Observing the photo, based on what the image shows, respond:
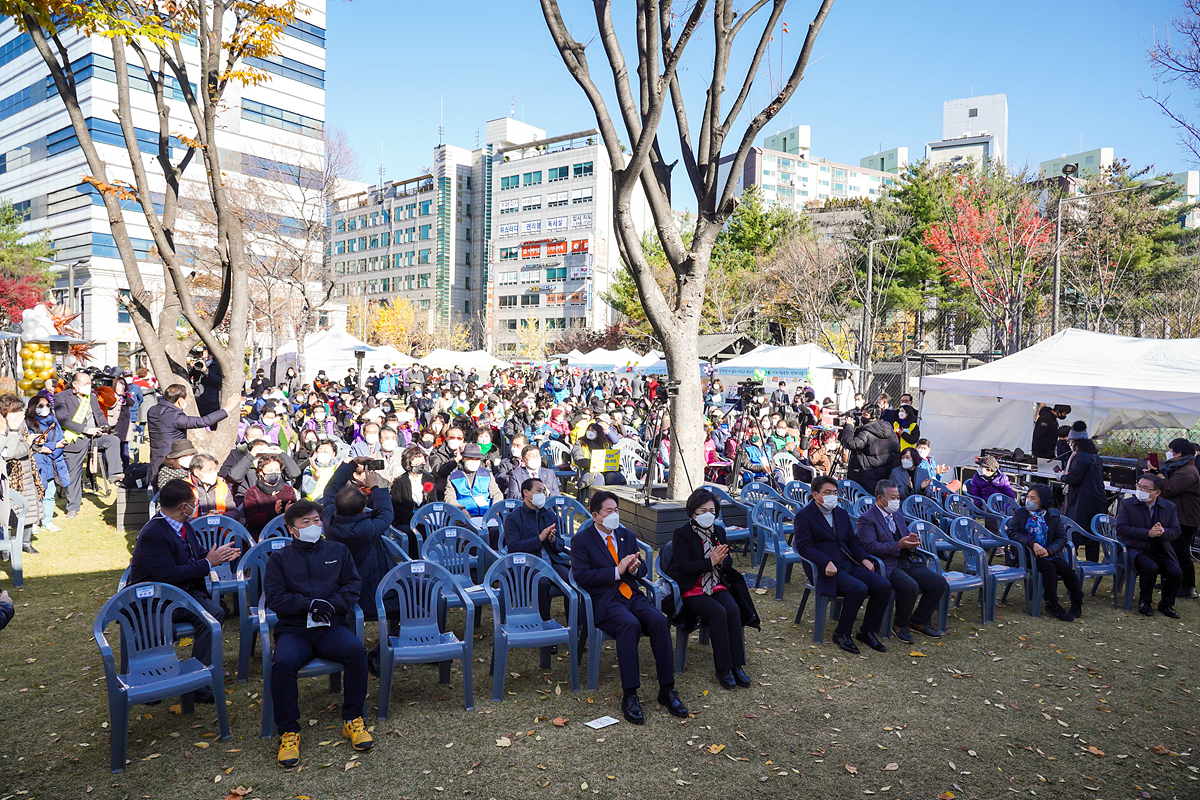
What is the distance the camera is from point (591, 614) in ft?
16.7

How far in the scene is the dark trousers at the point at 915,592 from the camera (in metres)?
A: 6.17

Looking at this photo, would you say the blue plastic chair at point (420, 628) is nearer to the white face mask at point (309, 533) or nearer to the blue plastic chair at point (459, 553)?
the white face mask at point (309, 533)

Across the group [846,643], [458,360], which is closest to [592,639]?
[846,643]

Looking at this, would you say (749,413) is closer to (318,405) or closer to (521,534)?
(318,405)

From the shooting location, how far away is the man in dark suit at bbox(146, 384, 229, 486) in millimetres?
8594

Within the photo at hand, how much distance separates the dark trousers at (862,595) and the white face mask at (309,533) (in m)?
4.00

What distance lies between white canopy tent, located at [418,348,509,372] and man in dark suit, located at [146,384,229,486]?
17.6m

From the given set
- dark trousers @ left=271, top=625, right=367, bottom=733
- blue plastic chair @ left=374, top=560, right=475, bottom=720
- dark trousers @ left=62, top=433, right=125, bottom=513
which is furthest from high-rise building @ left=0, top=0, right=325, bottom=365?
dark trousers @ left=271, top=625, right=367, bottom=733

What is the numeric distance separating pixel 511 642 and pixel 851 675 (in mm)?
2576

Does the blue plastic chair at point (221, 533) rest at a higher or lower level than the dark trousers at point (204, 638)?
higher

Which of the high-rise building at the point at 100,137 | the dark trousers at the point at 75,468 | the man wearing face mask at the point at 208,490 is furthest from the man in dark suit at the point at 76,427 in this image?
the high-rise building at the point at 100,137

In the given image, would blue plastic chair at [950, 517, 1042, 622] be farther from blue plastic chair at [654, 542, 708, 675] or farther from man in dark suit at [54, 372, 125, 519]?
man in dark suit at [54, 372, 125, 519]

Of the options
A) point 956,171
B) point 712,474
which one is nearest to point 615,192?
point 712,474

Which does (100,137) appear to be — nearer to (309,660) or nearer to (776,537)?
(776,537)
